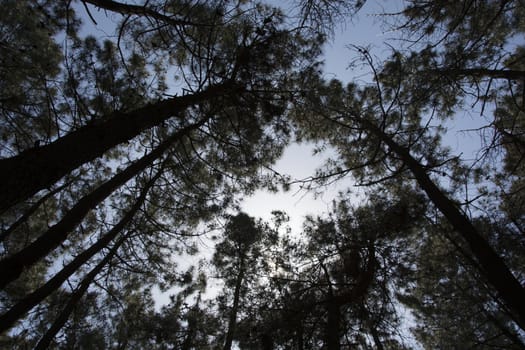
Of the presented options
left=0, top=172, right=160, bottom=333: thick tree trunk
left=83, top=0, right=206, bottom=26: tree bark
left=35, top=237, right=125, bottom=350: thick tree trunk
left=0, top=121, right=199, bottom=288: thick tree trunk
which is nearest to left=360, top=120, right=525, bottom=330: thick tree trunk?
left=83, top=0, right=206, bottom=26: tree bark

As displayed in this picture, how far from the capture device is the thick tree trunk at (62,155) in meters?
1.78

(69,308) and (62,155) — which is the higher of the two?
(69,308)

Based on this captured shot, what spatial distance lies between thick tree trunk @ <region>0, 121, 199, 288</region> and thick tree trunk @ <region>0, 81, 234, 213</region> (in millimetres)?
1008

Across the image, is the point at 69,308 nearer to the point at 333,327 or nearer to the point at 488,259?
the point at 333,327

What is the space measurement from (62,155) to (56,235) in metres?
1.70

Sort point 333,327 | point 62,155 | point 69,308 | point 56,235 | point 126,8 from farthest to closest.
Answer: point 69,308 → point 333,327 → point 56,235 → point 126,8 → point 62,155

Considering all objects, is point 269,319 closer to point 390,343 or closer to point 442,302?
point 390,343

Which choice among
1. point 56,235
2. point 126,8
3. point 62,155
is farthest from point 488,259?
point 56,235

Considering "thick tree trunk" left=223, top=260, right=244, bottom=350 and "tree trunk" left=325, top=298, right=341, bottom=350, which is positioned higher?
"thick tree trunk" left=223, top=260, right=244, bottom=350

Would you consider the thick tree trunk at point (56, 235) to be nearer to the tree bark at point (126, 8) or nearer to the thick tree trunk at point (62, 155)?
the thick tree trunk at point (62, 155)

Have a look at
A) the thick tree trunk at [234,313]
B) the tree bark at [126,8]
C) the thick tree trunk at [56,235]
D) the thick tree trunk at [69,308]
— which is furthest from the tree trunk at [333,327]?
the tree bark at [126,8]

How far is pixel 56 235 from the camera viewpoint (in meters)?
3.24

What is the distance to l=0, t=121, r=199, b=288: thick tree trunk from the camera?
2.40m

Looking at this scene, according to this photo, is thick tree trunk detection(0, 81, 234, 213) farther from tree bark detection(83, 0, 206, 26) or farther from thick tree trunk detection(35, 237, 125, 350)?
thick tree trunk detection(35, 237, 125, 350)
